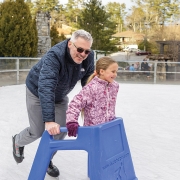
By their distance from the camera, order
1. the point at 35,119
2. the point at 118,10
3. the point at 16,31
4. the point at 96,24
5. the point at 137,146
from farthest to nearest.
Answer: the point at 118,10 < the point at 96,24 < the point at 16,31 < the point at 137,146 < the point at 35,119

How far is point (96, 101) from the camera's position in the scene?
89.4 inches

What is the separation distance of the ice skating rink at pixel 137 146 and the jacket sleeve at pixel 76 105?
77cm

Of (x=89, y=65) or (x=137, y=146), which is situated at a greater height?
(x=89, y=65)

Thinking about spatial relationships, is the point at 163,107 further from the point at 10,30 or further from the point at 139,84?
the point at 10,30

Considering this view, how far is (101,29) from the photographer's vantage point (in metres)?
27.4

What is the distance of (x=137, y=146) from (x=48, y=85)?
186 centimetres

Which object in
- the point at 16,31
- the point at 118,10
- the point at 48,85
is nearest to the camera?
the point at 48,85

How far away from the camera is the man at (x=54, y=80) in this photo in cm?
216

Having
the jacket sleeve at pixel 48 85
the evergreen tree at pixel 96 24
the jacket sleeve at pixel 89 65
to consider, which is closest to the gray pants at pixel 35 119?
the jacket sleeve at pixel 89 65

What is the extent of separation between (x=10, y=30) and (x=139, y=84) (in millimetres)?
6045

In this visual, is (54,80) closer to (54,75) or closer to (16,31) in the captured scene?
(54,75)

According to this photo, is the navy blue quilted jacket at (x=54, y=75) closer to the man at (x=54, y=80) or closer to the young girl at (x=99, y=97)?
the man at (x=54, y=80)

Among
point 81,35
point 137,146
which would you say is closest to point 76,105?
point 81,35

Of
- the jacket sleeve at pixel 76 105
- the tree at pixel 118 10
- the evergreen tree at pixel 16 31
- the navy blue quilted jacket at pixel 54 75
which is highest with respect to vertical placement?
the tree at pixel 118 10
